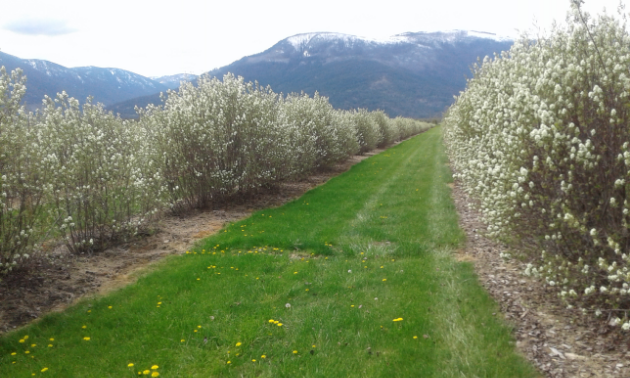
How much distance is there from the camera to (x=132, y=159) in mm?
9055

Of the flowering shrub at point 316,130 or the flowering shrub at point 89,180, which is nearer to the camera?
the flowering shrub at point 89,180

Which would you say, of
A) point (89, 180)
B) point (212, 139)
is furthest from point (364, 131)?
point (89, 180)

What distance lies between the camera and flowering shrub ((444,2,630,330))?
459 cm

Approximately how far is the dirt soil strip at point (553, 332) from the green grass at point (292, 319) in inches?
9.6

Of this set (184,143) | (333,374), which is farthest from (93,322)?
(184,143)

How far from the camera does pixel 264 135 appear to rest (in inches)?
554

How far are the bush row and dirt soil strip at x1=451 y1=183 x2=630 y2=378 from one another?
7.01 meters

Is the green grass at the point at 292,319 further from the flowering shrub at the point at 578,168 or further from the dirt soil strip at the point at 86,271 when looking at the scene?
the flowering shrub at the point at 578,168

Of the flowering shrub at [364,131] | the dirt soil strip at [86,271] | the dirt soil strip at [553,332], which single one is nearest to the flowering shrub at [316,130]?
the flowering shrub at [364,131]

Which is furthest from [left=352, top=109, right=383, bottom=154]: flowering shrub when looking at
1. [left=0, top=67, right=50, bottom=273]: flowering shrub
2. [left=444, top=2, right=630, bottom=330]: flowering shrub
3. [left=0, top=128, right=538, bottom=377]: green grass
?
[left=0, top=67, right=50, bottom=273]: flowering shrub

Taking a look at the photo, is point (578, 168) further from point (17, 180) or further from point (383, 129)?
point (383, 129)

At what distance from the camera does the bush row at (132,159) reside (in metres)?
Result: 6.68

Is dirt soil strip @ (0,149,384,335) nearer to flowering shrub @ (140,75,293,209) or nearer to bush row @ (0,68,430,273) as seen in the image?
bush row @ (0,68,430,273)

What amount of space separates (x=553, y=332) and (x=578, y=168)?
85.1 inches
